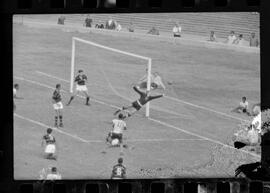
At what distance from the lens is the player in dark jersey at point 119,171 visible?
9461 millimetres

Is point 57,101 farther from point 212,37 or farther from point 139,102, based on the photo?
point 212,37

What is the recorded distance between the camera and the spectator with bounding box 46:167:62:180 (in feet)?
31.0

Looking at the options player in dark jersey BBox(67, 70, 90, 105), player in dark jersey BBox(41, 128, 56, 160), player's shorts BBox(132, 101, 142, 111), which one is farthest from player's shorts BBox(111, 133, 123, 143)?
player in dark jersey BBox(41, 128, 56, 160)

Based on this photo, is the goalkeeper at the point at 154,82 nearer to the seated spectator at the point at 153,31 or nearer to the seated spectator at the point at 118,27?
the seated spectator at the point at 153,31

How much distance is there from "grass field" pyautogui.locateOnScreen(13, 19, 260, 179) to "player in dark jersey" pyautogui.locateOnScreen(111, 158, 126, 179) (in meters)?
0.05

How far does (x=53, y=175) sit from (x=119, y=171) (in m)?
0.59

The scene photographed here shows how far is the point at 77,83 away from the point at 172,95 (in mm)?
873

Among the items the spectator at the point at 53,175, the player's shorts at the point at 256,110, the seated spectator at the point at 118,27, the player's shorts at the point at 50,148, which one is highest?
the seated spectator at the point at 118,27

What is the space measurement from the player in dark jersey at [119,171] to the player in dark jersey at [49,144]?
1.82 ft

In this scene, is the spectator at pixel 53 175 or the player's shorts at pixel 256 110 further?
the player's shorts at pixel 256 110

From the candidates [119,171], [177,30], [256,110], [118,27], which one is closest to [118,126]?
[119,171]

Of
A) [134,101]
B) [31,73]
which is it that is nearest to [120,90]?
[134,101]

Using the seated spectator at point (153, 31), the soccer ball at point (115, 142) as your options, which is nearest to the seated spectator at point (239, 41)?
the seated spectator at point (153, 31)

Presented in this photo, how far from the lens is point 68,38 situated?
377 inches
